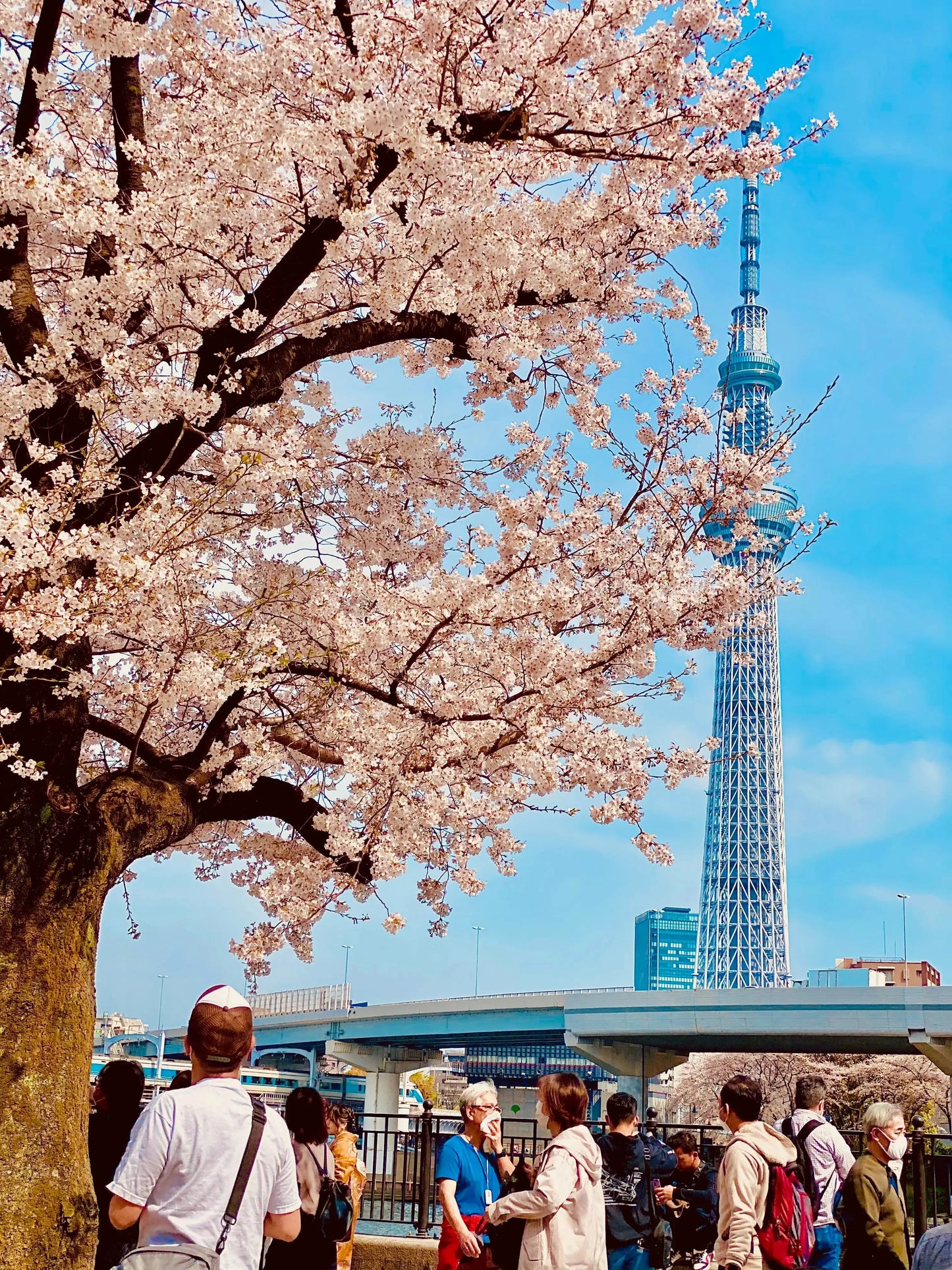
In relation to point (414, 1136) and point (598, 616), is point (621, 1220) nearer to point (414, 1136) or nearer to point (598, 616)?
point (598, 616)

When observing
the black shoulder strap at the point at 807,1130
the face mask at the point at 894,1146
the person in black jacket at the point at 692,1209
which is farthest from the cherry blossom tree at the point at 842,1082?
the face mask at the point at 894,1146

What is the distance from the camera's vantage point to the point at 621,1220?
575 centimetres

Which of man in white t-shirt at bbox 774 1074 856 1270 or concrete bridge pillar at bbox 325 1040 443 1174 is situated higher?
man in white t-shirt at bbox 774 1074 856 1270

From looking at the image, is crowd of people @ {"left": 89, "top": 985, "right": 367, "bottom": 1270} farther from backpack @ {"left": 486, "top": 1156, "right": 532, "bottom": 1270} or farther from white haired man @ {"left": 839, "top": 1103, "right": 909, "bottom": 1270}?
white haired man @ {"left": 839, "top": 1103, "right": 909, "bottom": 1270}

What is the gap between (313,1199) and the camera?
5.36m

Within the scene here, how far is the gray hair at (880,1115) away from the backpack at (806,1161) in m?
0.36

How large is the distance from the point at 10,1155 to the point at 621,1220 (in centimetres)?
289

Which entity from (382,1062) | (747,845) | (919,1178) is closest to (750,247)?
(747,845)

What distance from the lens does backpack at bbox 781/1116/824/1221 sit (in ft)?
19.5


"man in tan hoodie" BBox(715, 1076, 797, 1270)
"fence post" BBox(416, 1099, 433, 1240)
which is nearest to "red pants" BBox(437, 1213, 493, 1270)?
"man in tan hoodie" BBox(715, 1076, 797, 1270)

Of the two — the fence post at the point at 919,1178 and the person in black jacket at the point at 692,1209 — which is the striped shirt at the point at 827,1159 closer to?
the person in black jacket at the point at 692,1209

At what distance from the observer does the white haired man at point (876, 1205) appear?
5.66 metres

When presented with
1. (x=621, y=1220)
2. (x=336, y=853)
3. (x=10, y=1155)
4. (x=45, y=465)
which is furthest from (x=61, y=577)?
(x=621, y=1220)

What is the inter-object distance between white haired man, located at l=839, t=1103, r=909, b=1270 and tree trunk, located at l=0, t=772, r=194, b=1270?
11.8ft
